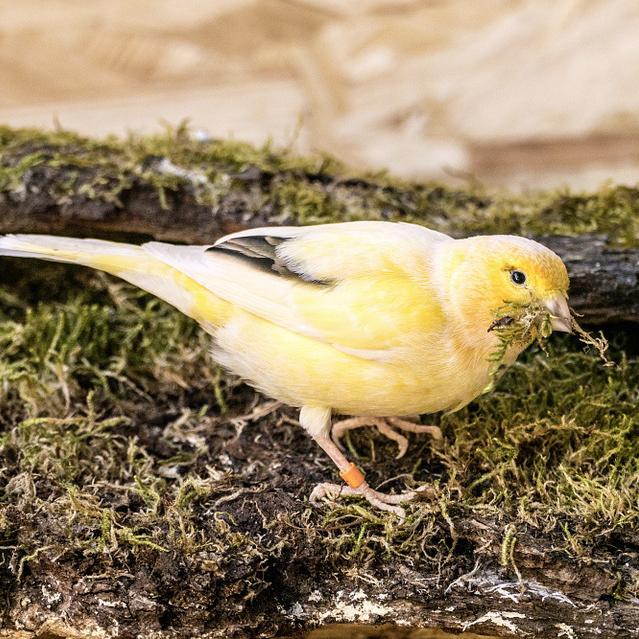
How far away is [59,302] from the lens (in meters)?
2.09

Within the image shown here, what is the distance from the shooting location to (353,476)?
1525 mm

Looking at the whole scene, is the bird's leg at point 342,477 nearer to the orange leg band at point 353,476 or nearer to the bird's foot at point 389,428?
the orange leg band at point 353,476

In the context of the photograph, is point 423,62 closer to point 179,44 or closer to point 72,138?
point 179,44

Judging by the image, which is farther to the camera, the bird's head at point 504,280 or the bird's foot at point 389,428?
the bird's foot at point 389,428

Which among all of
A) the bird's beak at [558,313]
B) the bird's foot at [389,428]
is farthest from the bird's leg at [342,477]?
the bird's beak at [558,313]

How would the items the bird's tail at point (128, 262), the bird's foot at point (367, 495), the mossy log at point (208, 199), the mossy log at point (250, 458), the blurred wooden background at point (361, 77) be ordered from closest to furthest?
Answer: the mossy log at point (250, 458) < the bird's foot at point (367, 495) < the bird's tail at point (128, 262) < the mossy log at point (208, 199) < the blurred wooden background at point (361, 77)

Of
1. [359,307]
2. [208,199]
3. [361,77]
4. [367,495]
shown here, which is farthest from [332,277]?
[361,77]

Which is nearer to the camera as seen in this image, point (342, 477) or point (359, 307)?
point (359, 307)

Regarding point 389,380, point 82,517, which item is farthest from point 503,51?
point 82,517

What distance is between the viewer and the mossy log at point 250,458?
139 centimetres

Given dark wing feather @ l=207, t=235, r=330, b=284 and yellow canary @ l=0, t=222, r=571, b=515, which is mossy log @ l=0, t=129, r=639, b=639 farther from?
dark wing feather @ l=207, t=235, r=330, b=284

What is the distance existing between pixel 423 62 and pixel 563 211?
1.64m

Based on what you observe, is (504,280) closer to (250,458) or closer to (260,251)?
(260,251)

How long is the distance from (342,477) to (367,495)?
0.06 metres
